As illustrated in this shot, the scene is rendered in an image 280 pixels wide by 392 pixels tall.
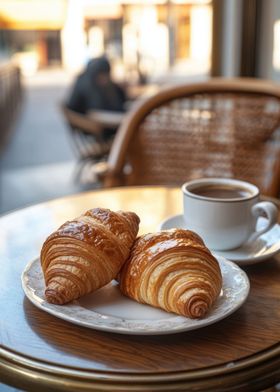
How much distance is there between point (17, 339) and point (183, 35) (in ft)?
20.7

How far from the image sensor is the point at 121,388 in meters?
0.49

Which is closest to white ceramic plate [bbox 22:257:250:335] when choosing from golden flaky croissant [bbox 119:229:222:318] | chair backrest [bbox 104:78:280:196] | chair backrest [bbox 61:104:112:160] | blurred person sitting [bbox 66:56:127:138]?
golden flaky croissant [bbox 119:229:222:318]

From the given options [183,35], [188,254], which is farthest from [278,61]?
[183,35]

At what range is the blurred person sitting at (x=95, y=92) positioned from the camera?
3.44 meters

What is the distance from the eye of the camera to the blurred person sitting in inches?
135

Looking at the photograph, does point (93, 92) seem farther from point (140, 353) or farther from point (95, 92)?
point (140, 353)

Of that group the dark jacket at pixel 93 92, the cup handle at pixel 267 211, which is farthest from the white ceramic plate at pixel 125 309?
the dark jacket at pixel 93 92

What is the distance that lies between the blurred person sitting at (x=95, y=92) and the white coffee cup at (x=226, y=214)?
253 centimetres

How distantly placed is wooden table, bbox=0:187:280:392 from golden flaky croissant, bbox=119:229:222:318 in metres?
0.04

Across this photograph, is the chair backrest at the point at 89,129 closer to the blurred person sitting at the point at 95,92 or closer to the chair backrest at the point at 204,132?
the blurred person sitting at the point at 95,92

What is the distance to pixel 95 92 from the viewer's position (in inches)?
136

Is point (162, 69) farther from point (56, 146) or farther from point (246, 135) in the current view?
point (246, 135)

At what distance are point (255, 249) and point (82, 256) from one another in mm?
295

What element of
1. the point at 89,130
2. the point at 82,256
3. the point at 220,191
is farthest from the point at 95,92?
the point at 82,256
